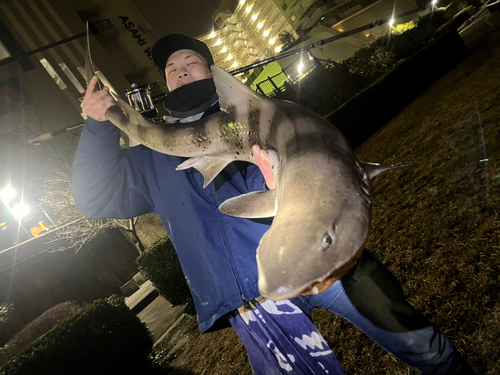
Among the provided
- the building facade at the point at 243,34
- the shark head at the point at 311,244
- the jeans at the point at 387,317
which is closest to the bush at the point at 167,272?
the jeans at the point at 387,317

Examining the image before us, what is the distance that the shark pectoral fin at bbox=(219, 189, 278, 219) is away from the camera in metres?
1.41

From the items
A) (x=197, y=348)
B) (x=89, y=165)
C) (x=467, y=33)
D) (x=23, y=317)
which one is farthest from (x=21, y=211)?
(x=467, y=33)

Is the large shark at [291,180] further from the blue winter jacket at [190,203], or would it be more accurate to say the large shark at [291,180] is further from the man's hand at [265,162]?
the blue winter jacket at [190,203]

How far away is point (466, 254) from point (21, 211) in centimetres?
2057

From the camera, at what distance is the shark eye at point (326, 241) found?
984 mm

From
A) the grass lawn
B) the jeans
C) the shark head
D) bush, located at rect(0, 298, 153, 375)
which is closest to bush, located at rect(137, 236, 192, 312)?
the grass lawn

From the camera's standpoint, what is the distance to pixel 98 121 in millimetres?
2225

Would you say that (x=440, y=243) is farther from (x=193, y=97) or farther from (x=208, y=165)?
(x=193, y=97)

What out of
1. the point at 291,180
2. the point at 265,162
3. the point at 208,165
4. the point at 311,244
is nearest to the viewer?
the point at 311,244

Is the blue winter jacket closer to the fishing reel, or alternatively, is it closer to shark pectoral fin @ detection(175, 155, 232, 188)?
shark pectoral fin @ detection(175, 155, 232, 188)

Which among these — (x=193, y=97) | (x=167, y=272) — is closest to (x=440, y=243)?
(x=193, y=97)

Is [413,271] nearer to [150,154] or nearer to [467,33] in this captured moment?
[150,154]

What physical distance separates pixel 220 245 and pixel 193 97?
4.90ft

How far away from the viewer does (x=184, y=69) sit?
8.76 ft
